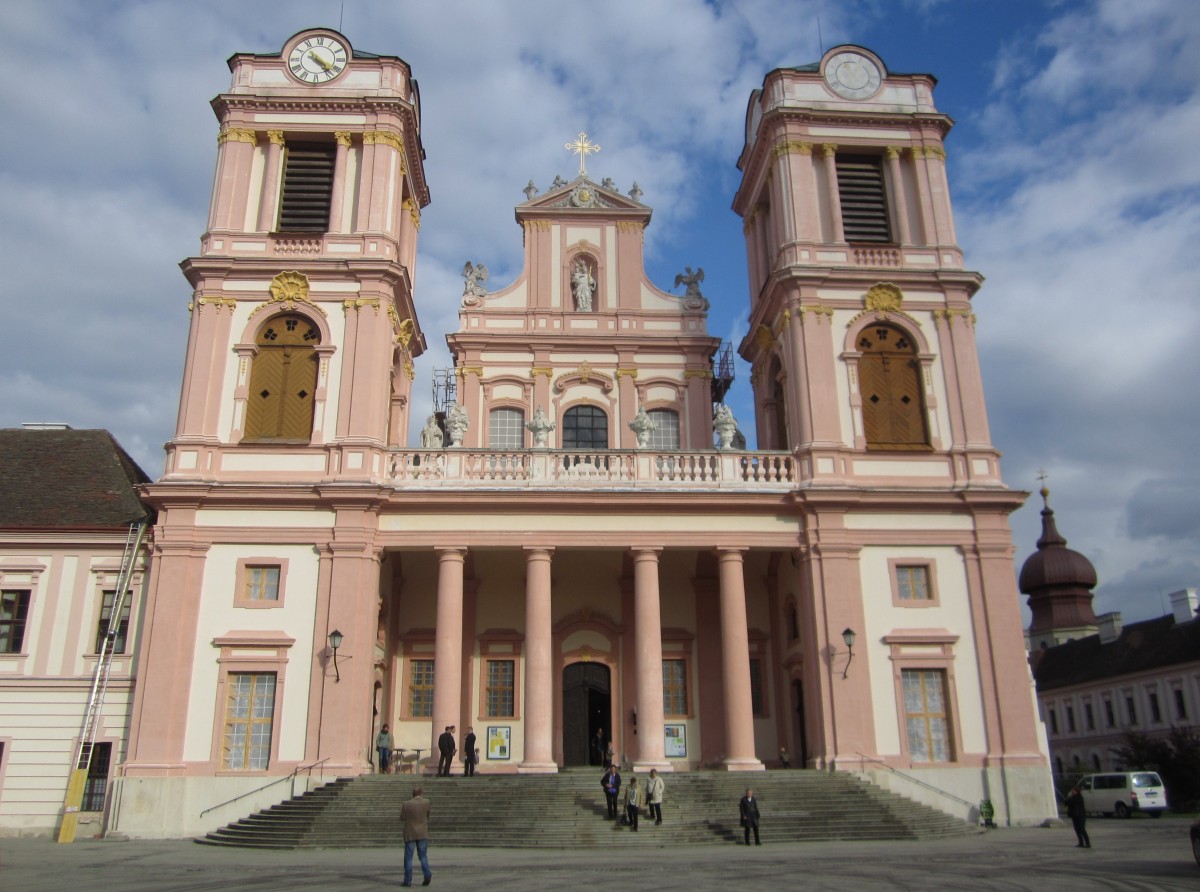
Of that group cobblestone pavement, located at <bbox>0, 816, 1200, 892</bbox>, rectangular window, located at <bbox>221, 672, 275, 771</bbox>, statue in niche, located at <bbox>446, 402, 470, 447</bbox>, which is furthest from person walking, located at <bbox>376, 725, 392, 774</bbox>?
statue in niche, located at <bbox>446, 402, 470, 447</bbox>

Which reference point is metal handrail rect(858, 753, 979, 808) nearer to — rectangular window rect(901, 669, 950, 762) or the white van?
rectangular window rect(901, 669, 950, 762)

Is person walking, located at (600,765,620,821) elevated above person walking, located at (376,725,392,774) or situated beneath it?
situated beneath

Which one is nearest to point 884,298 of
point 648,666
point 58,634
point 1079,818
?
point 648,666

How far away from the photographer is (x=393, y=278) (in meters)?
25.7

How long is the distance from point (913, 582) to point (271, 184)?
18.7 meters

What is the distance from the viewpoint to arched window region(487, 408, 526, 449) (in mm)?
28344

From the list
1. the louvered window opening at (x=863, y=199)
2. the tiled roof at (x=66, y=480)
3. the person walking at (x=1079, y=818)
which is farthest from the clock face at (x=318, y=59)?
the person walking at (x=1079, y=818)

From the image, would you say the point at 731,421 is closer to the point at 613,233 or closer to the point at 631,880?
the point at 613,233

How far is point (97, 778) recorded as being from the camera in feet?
74.4

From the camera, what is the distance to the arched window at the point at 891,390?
1004 inches

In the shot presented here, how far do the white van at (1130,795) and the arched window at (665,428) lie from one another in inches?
643

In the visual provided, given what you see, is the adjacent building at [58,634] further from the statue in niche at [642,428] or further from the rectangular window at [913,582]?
the rectangular window at [913,582]

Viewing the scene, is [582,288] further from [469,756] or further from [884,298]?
[469,756]

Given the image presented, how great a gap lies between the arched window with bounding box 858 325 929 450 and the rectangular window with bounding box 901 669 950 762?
5.52 m
